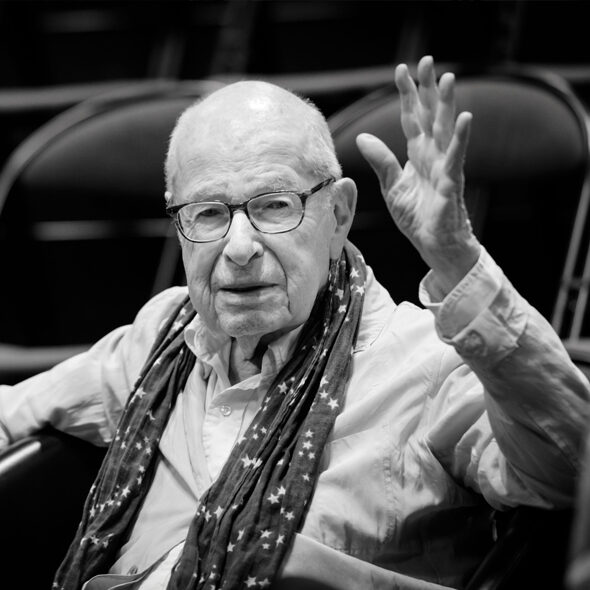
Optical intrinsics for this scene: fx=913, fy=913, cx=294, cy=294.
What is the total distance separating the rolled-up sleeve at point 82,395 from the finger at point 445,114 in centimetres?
61

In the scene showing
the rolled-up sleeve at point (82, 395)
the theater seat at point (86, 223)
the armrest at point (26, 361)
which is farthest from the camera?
the theater seat at point (86, 223)

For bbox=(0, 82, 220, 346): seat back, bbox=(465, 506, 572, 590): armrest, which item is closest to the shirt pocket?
bbox=(465, 506, 572, 590): armrest

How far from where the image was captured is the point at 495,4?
7.84ft

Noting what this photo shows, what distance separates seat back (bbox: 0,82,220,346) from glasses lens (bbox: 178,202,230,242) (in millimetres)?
792

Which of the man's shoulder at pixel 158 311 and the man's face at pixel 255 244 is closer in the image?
the man's face at pixel 255 244

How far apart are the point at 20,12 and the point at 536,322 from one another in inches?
92.7

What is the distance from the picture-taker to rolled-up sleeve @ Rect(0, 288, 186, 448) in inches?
49.6

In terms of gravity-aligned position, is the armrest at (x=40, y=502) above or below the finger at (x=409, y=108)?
below

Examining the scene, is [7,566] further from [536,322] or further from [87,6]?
[87,6]

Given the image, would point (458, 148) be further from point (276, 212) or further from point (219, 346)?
point (219, 346)

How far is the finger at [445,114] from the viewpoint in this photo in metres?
0.82

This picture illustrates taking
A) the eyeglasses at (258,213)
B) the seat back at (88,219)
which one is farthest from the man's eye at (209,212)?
the seat back at (88,219)

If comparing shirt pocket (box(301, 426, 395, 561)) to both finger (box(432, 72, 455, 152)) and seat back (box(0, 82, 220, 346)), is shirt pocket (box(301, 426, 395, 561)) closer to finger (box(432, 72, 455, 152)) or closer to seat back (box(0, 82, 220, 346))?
finger (box(432, 72, 455, 152))

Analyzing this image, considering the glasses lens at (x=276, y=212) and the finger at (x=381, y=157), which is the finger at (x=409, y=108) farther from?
the glasses lens at (x=276, y=212)
